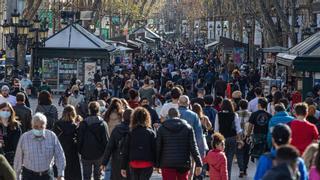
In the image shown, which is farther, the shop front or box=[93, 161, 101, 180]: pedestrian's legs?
the shop front

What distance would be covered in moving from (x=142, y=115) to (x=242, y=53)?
154ft

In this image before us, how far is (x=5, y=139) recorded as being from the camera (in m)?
13.2

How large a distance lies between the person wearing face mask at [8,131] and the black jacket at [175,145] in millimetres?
2379

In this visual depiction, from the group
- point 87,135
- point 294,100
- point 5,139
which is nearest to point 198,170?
point 87,135

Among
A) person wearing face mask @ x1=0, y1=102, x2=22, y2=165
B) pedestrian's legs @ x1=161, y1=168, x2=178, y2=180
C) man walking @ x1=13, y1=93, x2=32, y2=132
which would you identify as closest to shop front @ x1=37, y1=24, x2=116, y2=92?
man walking @ x1=13, y1=93, x2=32, y2=132

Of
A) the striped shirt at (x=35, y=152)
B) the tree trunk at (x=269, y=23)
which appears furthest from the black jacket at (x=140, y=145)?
the tree trunk at (x=269, y=23)

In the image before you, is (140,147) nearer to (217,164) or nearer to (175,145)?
(175,145)

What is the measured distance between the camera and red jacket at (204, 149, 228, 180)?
13.2 metres

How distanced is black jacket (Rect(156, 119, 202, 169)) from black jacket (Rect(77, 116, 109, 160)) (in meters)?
1.66

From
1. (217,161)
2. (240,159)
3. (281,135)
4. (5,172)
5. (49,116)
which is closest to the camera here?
(281,135)

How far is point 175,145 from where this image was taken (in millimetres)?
12047

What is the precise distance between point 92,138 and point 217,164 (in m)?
1.84

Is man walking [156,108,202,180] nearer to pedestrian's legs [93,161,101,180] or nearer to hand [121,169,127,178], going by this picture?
hand [121,169,127,178]

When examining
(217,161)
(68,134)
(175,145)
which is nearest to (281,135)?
(175,145)
